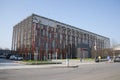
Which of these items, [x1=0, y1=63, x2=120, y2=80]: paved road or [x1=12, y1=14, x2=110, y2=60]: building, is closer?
[x1=0, y1=63, x2=120, y2=80]: paved road

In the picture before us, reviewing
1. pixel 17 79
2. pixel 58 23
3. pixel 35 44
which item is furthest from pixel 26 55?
pixel 17 79

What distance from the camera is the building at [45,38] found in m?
68.6

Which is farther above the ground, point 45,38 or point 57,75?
point 45,38

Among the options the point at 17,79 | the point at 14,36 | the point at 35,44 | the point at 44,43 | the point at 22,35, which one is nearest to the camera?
the point at 17,79

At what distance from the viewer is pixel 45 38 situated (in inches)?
2881

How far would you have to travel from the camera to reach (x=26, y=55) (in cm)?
6994

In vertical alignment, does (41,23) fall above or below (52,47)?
above

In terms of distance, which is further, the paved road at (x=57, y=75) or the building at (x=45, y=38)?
the building at (x=45, y=38)

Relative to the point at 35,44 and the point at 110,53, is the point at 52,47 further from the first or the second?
the point at 110,53

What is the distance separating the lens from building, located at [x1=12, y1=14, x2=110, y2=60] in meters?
68.6

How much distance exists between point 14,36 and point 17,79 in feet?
265

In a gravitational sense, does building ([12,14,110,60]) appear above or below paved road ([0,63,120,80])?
above

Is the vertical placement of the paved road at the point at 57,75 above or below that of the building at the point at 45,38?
A: below

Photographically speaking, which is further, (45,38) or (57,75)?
(45,38)
